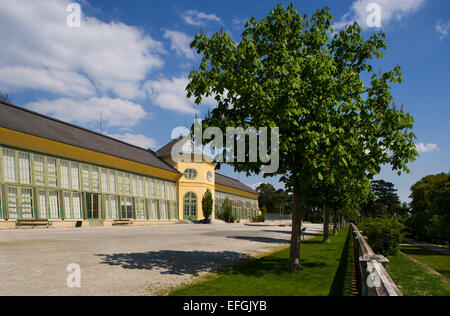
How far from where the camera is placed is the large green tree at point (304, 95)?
28.0ft

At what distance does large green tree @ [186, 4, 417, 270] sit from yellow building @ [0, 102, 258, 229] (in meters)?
23.4

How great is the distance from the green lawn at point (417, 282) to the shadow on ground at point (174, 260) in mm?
5110

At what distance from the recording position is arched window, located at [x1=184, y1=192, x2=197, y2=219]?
177 ft

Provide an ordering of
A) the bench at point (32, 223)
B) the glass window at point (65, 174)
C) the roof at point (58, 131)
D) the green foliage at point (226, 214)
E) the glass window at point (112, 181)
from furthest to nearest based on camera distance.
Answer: the green foliage at point (226, 214) → the glass window at point (112, 181) → the glass window at point (65, 174) → the roof at point (58, 131) → the bench at point (32, 223)

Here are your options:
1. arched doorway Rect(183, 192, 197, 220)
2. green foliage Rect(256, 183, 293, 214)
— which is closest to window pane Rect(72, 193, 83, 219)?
arched doorway Rect(183, 192, 197, 220)

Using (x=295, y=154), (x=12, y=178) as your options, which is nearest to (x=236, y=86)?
(x=295, y=154)

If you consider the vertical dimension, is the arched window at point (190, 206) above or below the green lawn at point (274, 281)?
below

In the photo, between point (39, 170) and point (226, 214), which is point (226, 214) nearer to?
point (226, 214)

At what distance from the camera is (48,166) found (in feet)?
100

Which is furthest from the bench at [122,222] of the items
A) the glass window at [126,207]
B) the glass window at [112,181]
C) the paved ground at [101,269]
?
the paved ground at [101,269]

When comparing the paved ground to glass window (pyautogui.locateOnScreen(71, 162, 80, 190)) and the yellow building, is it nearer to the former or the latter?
the yellow building

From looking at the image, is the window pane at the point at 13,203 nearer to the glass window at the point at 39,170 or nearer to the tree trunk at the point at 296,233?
the glass window at the point at 39,170
